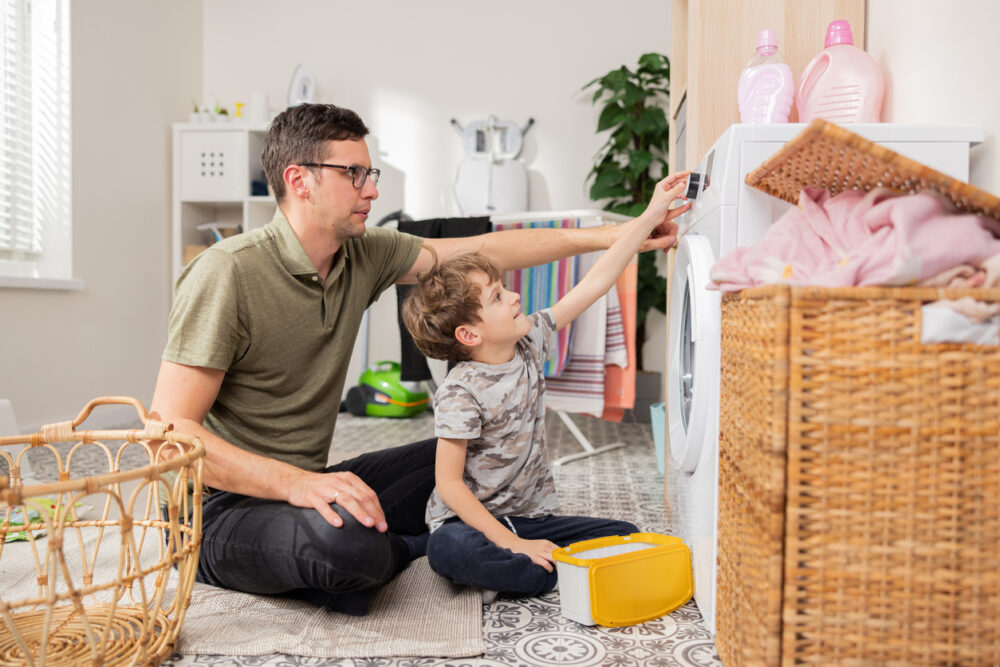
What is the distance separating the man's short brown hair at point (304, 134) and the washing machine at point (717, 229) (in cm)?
69

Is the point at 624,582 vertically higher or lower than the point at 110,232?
lower

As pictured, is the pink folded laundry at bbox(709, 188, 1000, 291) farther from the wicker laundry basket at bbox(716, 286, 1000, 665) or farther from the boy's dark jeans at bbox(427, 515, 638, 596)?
the boy's dark jeans at bbox(427, 515, 638, 596)

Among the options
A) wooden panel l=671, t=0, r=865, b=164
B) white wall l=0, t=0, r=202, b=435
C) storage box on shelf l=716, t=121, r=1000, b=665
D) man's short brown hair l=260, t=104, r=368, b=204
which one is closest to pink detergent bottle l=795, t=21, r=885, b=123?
wooden panel l=671, t=0, r=865, b=164

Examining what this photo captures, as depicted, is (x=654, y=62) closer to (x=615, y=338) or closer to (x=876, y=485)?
(x=615, y=338)

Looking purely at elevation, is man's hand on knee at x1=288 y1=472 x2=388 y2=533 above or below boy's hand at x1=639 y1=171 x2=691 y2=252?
below

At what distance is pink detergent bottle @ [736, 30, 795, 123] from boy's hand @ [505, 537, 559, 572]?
0.88 m

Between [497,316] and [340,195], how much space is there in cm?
38

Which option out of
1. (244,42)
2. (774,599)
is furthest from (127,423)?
(774,599)

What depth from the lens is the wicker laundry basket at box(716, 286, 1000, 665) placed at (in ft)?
2.48

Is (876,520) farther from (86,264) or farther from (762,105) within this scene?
(86,264)

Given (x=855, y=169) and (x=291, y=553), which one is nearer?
(x=855, y=169)

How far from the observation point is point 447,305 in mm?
1378

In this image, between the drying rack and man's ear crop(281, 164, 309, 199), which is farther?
man's ear crop(281, 164, 309, 199)

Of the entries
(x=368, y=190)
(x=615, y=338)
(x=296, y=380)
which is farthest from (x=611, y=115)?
(x=296, y=380)
